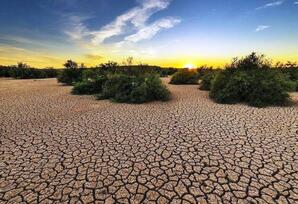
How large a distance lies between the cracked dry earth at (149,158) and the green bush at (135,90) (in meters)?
2.64

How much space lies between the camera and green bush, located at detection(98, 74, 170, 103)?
9.20m

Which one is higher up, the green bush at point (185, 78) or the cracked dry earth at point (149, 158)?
the green bush at point (185, 78)

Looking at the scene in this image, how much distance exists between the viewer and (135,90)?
931cm

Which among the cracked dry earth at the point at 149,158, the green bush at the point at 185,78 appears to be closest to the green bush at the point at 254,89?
the cracked dry earth at the point at 149,158

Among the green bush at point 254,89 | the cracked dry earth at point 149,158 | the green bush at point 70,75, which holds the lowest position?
the cracked dry earth at point 149,158

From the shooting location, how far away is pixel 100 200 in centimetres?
264

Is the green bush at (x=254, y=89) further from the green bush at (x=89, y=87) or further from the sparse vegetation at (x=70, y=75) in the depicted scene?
the sparse vegetation at (x=70, y=75)

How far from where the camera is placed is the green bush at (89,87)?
1183 cm

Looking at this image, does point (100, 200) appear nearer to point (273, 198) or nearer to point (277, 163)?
point (273, 198)

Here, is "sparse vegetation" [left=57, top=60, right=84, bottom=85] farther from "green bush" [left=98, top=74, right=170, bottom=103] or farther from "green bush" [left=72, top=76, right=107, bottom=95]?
"green bush" [left=98, top=74, right=170, bottom=103]

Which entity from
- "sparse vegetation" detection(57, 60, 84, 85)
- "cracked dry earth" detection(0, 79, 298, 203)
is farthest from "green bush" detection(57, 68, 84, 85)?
"cracked dry earth" detection(0, 79, 298, 203)

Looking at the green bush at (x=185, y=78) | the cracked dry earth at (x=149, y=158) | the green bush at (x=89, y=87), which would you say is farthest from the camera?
the green bush at (x=185, y=78)

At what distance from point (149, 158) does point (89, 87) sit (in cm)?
925

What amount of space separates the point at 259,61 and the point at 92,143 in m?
10.7
